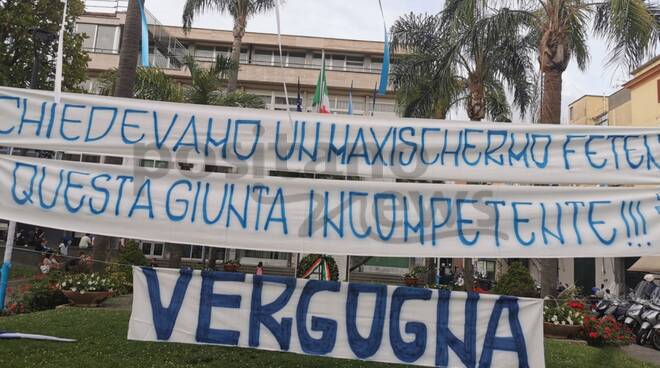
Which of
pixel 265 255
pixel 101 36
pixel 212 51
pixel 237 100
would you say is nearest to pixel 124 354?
pixel 237 100

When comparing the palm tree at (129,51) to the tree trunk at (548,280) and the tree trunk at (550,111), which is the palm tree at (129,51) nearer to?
the tree trunk at (550,111)

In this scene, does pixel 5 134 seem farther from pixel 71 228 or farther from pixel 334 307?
pixel 334 307

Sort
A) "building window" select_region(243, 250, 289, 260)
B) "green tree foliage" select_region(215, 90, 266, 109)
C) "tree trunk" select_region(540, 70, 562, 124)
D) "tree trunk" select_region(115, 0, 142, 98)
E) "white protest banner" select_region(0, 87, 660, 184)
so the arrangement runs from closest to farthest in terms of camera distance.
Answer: "white protest banner" select_region(0, 87, 660, 184) → "tree trunk" select_region(540, 70, 562, 124) → "tree trunk" select_region(115, 0, 142, 98) → "green tree foliage" select_region(215, 90, 266, 109) → "building window" select_region(243, 250, 289, 260)

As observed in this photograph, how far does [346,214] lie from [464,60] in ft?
44.4

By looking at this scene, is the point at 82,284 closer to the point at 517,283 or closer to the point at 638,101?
the point at 517,283

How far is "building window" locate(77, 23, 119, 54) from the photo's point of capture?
34.9 metres

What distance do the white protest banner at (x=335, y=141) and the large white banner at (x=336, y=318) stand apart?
1009 millimetres

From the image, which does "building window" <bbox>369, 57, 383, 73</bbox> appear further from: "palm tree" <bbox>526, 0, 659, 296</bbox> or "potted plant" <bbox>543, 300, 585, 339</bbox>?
"potted plant" <bbox>543, 300, 585, 339</bbox>

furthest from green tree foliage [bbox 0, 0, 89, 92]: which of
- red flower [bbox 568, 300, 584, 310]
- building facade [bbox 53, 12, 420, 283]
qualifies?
red flower [bbox 568, 300, 584, 310]

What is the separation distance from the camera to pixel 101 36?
35062 millimetres

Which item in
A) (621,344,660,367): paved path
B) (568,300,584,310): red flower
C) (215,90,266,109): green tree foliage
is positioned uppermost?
(215,90,266,109): green tree foliage

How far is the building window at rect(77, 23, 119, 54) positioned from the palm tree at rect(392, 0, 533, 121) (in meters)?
21.8

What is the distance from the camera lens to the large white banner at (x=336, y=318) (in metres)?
4.27

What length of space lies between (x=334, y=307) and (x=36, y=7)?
18.0 metres
